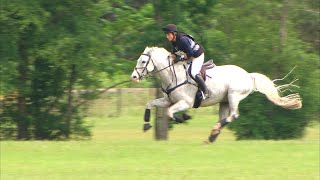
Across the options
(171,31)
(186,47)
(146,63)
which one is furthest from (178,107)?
(171,31)

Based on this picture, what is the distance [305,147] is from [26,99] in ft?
36.8

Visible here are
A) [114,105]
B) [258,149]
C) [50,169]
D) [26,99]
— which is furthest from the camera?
[114,105]

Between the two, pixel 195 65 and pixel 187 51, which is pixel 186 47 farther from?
pixel 195 65

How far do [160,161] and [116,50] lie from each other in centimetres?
1150

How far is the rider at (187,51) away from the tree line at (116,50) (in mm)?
5803

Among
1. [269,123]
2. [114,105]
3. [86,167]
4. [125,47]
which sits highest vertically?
[86,167]

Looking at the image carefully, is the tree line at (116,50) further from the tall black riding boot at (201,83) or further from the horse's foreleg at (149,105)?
the tall black riding boot at (201,83)

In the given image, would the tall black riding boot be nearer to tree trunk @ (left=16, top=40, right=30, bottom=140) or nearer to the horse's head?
the horse's head

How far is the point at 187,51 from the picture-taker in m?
17.5

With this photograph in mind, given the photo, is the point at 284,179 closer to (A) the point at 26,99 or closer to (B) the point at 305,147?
(B) the point at 305,147

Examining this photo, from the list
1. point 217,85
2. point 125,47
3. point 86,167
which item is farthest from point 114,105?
point 86,167

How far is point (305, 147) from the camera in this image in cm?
1742

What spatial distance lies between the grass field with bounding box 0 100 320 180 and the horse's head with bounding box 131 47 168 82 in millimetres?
1632

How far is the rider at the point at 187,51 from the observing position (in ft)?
56.6
